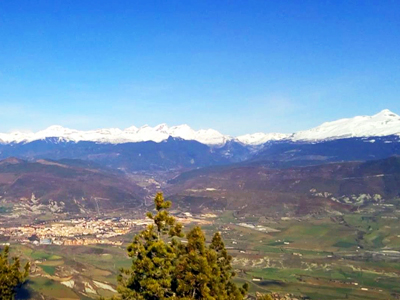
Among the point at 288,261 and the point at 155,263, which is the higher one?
the point at 155,263

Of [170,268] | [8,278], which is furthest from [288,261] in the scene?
[8,278]

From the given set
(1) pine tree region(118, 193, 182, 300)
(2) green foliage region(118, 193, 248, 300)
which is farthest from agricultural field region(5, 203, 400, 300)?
(2) green foliage region(118, 193, 248, 300)

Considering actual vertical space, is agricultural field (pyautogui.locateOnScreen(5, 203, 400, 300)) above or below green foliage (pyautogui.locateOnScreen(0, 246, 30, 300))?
below

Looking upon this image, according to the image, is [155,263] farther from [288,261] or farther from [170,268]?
[288,261]

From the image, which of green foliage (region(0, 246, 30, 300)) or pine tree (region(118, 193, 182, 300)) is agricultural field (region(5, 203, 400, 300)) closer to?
green foliage (region(0, 246, 30, 300))

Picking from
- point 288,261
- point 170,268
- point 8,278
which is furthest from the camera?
point 288,261

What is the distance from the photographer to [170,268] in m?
25.8

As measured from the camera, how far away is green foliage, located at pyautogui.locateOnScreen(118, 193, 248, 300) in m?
24.8

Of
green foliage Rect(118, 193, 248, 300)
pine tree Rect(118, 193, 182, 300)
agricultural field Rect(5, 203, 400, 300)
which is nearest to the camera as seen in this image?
green foliage Rect(118, 193, 248, 300)

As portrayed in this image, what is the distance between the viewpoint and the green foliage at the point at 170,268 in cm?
2483

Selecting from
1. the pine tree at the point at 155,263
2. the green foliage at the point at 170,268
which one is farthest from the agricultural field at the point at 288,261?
the green foliage at the point at 170,268

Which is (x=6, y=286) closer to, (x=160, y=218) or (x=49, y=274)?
(x=160, y=218)

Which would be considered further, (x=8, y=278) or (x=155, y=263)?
(x=8, y=278)

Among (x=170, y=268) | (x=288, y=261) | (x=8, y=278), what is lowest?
(x=288, y=261)
